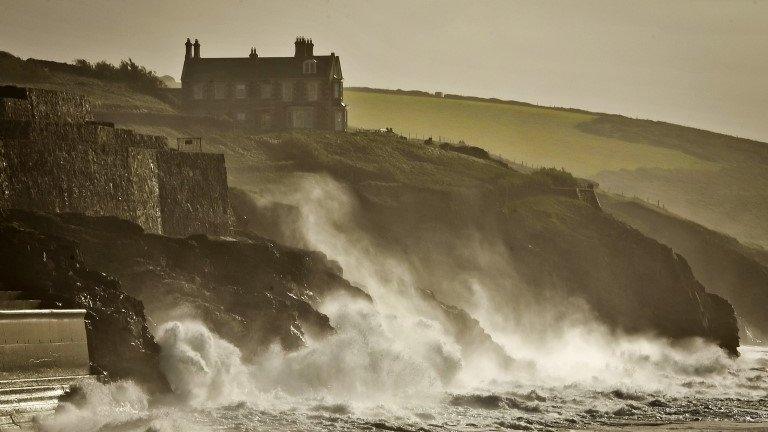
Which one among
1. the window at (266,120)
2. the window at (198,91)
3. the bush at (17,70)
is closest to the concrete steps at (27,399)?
the bush at (17,70)

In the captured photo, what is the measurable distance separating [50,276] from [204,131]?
5242cm

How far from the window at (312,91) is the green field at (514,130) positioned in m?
30.2

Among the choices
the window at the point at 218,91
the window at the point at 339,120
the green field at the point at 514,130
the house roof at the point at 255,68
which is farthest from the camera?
the green field at the point at 514,130

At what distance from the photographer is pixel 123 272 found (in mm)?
43281

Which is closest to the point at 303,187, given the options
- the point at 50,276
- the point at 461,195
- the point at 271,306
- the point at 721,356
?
the point at 461,195

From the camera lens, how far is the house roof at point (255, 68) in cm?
9838

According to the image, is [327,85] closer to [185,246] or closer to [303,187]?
[303,187]

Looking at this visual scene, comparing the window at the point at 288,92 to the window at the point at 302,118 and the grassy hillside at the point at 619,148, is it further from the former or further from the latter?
the grassy hillside at the point at 619,148

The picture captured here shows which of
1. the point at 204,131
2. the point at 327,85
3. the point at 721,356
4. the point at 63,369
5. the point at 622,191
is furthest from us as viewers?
the point at 622,191

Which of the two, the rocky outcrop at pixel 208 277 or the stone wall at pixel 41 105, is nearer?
the rocky outcrop at pixel 208 277

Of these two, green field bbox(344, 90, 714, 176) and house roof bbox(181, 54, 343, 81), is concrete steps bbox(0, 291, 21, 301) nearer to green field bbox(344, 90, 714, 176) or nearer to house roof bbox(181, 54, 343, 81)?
house roof bbox(181, 54, 343, 81)

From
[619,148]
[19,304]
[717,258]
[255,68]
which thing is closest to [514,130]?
[619,148]

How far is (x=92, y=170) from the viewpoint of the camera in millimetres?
46000

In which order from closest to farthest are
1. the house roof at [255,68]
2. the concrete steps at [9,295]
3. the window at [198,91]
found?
the concrete steps at [9,295], the house roof at [255,68], the window at [198,91]
